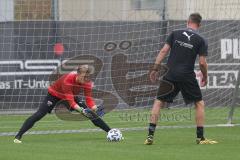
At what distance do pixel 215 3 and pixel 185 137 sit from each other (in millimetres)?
5667

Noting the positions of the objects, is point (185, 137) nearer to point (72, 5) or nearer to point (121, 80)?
point (121, 80)

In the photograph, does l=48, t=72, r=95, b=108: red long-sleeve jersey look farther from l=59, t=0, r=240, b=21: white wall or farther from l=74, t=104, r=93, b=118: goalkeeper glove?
l=59, t=0, r=240, b=21: white wall

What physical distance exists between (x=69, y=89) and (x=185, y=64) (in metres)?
2.38

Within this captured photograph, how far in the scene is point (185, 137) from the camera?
16.0m

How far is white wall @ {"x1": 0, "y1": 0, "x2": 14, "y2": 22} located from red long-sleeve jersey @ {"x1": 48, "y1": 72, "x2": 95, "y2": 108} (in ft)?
20.1

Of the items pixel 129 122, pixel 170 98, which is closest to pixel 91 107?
pixel 170 98

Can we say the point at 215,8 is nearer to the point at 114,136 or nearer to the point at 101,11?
the point at 101,11

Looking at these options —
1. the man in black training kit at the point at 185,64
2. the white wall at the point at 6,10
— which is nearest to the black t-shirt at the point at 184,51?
the man in black training kit at the point at 185,64

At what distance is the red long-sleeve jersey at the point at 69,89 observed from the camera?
1543 cm

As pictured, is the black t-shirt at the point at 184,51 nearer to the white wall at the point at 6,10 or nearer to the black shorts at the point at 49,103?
the black shorts at the point at 49,103

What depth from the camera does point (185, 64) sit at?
14359mm

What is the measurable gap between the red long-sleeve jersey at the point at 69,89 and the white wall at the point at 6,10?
6.11m

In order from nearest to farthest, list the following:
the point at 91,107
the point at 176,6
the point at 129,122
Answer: the point at 91,107
the point at 129,122
the point at 176,6

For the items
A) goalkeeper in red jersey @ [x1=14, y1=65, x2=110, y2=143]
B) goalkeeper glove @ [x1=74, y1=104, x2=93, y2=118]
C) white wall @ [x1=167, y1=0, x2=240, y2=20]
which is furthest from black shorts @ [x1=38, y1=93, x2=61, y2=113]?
white wall @ [x1=167, y1=0, x2=240, y2=20]
